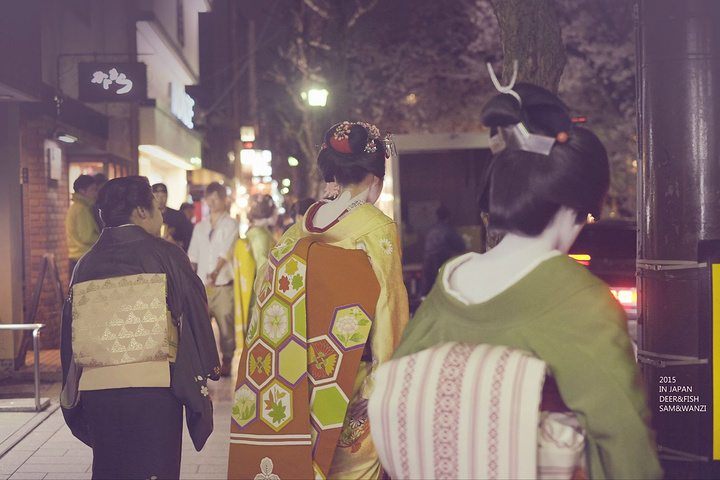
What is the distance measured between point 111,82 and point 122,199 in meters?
10.1

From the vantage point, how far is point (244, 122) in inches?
1367

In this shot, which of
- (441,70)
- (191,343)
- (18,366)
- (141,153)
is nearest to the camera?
(191,343)

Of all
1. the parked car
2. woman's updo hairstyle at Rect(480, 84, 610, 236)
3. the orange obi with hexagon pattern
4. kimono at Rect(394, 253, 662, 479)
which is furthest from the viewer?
the parked car


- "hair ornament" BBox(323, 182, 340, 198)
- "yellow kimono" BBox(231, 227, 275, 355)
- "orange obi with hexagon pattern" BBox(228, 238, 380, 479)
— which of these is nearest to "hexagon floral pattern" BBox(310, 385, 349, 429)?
"orange obi with hexagon pattern" BBox(228, 238, 380, 479)

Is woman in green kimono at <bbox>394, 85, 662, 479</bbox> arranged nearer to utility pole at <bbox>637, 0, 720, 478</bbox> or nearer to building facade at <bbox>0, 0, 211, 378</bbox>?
utility pole at <bbox>637, 0, 720, 478</bbox>

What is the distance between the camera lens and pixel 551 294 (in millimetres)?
2129

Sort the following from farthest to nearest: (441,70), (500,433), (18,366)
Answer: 1. (441,70)
2. (18,366)
3. (500,433)

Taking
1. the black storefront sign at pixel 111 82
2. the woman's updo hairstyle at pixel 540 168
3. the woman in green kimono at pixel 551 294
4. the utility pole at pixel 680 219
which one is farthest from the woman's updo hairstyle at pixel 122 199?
the black storefront sign at pixel 111 82

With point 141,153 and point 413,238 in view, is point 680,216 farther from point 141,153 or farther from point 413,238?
point 141,153

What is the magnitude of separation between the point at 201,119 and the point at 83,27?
17.0m

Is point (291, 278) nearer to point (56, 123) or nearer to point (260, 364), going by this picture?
point (260, 364)

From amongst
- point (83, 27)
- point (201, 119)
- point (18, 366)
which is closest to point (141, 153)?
point (83, 27)

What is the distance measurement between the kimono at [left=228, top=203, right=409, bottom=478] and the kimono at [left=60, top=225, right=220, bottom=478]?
45cm

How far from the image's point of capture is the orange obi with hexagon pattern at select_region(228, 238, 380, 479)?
3.47 metres
